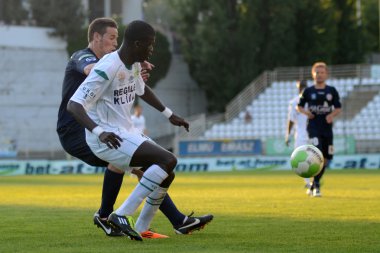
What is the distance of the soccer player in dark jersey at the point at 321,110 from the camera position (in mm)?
17344

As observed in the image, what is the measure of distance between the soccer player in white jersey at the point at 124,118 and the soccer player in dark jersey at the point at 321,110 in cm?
852

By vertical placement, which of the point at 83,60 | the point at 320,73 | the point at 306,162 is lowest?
the point at 306,162

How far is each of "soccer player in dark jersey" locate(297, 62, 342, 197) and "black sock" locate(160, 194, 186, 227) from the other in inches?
306

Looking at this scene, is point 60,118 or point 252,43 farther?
point 252,43

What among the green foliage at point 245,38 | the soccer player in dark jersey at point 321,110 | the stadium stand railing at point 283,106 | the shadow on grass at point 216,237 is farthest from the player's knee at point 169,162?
the green foliage at point 245,38

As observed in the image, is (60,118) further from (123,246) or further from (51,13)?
(51,13)

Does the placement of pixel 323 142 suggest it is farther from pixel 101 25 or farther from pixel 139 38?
pixel 139 38

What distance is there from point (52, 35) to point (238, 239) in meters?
40.6

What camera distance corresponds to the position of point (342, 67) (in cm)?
4856

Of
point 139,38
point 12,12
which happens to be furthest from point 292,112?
point 12,12

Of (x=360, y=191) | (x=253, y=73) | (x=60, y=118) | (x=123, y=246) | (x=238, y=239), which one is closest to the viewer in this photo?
(x=123, y=246)

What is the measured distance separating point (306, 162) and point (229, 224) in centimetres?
285

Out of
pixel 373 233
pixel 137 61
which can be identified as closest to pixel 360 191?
pixel 373 233

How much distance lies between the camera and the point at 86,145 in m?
9.78
